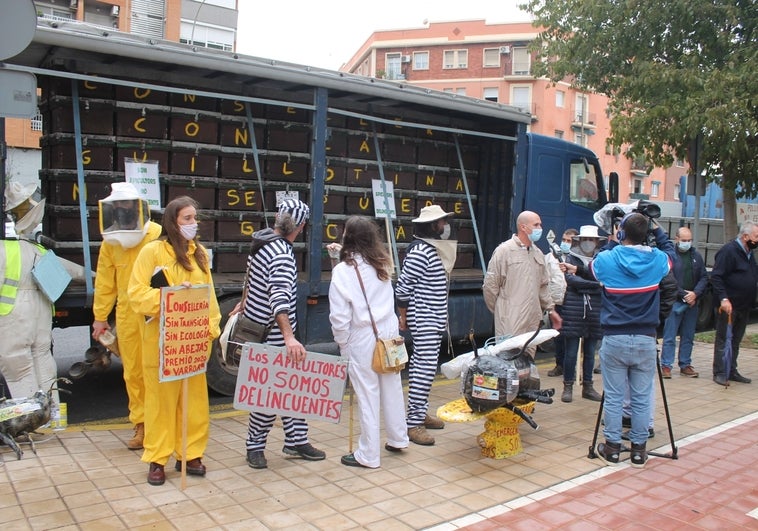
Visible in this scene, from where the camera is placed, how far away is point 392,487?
14.5 ft

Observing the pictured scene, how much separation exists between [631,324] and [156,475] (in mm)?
3374

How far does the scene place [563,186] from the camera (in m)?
9.38

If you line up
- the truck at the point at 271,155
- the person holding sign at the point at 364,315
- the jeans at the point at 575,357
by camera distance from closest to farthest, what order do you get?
the person holding sign at the point at 364,315 → the truck at the point at 271,155 → the jeans at the point at 575,357

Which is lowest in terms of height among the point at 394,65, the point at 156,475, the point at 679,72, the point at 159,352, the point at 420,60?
the point at 156,475

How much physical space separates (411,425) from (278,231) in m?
1.92

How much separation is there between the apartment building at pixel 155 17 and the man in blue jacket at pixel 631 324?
73.5 ft

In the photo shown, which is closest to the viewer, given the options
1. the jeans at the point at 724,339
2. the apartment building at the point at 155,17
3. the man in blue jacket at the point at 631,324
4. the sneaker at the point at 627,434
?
the man in blue jacket at the point at 631,324

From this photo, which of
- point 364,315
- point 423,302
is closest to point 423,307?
point 423,302

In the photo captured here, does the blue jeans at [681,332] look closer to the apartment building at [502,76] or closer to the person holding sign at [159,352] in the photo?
the person holding sign at [159,352]

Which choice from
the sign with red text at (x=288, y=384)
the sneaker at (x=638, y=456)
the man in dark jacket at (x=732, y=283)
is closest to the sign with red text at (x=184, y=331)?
the sign with red text at (x=288, y=384)

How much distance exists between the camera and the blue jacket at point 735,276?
7641 millimetres

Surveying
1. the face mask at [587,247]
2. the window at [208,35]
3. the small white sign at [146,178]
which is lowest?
the face mask at [587,247]

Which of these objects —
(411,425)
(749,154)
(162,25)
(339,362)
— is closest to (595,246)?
(411,425)

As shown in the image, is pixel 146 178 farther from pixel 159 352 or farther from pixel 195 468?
pixel 195 468
